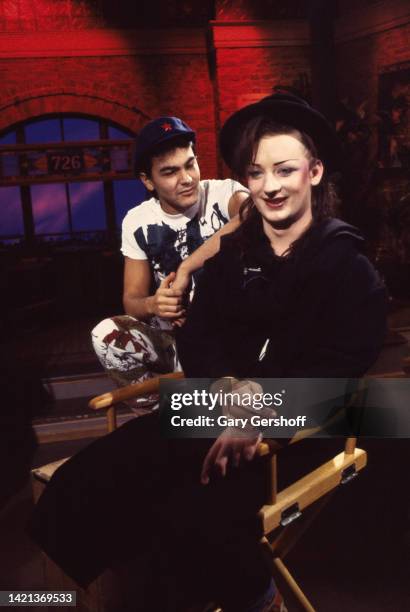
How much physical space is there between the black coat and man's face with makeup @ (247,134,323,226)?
9 centimetres

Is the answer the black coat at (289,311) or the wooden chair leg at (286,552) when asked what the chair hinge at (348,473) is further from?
the black coat at (289,311)

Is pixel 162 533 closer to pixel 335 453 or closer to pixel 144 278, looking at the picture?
pixel 335 453

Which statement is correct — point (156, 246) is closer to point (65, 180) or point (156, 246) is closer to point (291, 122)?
point (291, 122)

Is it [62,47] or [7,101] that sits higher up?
[62,47]

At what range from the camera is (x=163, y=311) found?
69.6 inches

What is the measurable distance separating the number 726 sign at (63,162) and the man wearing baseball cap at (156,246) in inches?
179

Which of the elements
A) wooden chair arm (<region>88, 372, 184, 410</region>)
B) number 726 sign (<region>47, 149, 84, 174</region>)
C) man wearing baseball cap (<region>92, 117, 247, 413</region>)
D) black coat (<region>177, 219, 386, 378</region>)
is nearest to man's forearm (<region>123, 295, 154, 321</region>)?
man wearing baseball cap (<region>92, 117, 247, 413</region>)

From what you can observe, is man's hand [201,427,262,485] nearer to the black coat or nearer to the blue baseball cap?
the black coat

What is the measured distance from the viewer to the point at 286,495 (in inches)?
52.9

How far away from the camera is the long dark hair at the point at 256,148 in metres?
1.42

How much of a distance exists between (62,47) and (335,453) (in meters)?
5.86

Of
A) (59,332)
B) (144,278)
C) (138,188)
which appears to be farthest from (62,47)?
(144,278)

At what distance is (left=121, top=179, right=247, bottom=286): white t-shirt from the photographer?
6.94ft

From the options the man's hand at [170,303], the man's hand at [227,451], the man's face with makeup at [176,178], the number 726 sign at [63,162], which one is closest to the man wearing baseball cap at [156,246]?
Answer: the man's face with makeup at [176,178]
